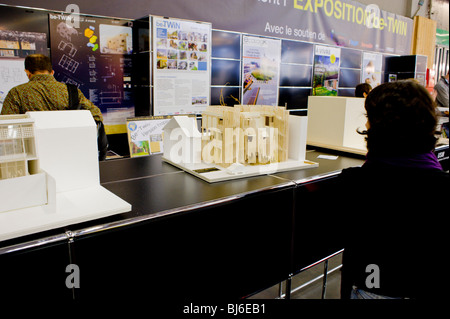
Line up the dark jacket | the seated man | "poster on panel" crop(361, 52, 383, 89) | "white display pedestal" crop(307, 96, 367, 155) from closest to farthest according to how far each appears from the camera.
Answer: the dark jacket, "white display pedestal" crop(307, 96, 367, 155), the seated man, "poster on panel" crop(361, 52, 383, 89)

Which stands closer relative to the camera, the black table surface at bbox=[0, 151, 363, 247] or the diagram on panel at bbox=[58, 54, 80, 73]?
the black table surface at bbox=[0, 151, 363, 247]

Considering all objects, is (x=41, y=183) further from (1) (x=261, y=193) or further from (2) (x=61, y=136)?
(1) (x=261, y=193)

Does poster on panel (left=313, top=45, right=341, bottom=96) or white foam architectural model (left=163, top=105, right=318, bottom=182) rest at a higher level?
poster on panel (left=313, top=45, right=341, bottom=96)

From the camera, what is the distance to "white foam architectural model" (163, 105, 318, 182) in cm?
215

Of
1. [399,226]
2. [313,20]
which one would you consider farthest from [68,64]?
[313,20]

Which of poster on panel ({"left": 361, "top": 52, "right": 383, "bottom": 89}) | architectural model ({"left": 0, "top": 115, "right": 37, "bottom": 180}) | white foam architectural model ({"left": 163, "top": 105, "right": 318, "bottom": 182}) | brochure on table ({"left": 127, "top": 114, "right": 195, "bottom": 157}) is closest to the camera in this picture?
architectural model ({"left": 0, "top": 115, "right": 37, "bottom": 180})

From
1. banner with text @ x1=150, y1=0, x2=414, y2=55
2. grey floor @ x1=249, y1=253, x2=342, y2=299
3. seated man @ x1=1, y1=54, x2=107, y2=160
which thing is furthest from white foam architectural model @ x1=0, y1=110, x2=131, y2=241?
banner with text @ x1=150, y1=0, x2=414, y2=55

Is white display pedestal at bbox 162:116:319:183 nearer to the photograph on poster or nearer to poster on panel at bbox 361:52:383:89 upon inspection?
the photograph on poster

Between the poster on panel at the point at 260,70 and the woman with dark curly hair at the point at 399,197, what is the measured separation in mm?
4140

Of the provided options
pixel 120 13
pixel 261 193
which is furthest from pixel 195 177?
pixel 120 13

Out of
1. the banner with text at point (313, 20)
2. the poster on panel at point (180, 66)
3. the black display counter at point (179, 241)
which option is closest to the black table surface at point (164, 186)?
the black display counter at point (179, 241)

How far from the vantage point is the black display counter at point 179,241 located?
1317mm

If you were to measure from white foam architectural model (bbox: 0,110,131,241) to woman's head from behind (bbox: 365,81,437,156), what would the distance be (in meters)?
1.06

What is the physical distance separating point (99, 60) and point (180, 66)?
3.08 feet
